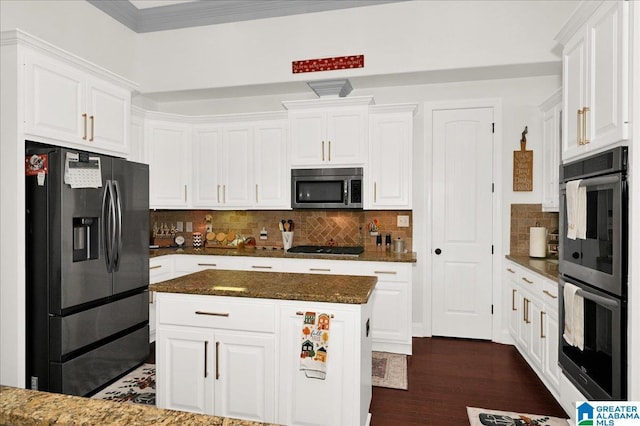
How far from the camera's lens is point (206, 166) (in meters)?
4.73

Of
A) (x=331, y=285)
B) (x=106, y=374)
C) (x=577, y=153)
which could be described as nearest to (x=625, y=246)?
(x=577, y=153)

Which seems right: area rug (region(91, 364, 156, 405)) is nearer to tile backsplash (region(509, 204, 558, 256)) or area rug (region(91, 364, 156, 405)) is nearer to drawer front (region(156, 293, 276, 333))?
drawer front (region(156, 293, 276, 333))

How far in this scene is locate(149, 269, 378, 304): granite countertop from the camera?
2156 millimetres

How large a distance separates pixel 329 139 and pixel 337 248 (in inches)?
47.9

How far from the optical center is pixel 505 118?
423 cm

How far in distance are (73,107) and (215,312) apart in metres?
2.00

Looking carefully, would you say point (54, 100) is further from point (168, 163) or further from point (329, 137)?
point (329, 137)

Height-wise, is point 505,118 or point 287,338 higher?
point 505,118

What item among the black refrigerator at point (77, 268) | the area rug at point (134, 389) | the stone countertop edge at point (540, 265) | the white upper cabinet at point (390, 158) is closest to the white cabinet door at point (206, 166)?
the black refrigerator at point (77, 268)

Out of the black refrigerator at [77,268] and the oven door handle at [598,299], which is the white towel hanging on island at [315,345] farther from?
the black refrigerator at [77,268]

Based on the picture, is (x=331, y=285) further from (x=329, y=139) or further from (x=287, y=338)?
(x=329, y=139)

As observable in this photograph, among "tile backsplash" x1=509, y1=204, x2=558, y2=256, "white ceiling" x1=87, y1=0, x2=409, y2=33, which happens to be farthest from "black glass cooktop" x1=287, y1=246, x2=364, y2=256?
"white ceiling" x1=87, y1=0, x2=409, y2=33

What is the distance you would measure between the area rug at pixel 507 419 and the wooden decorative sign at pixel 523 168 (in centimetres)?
234

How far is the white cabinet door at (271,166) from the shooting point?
14.8ft
